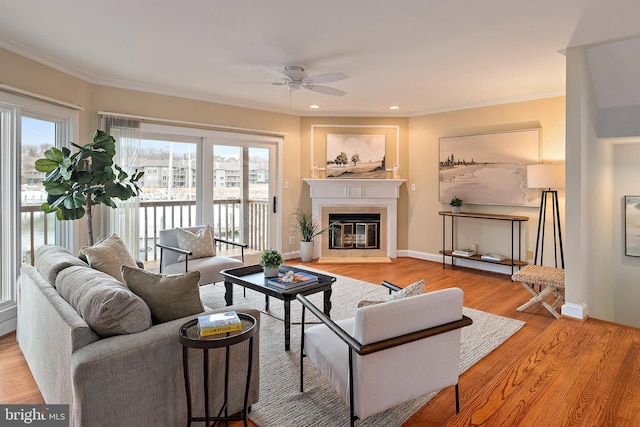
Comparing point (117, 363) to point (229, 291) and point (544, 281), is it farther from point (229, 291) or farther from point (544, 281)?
point (544, 281)

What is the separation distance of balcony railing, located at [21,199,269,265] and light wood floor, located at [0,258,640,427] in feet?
3.52

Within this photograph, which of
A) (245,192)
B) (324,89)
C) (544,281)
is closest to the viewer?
(544,281)

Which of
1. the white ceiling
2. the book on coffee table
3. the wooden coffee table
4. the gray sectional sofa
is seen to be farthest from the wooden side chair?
the gray sectional sofa

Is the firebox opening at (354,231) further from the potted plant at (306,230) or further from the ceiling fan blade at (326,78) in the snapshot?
the ceiling fan blade at (326,78)

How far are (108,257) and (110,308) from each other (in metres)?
1.21

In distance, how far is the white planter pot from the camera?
6.23 meters

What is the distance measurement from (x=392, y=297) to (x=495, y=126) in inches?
172

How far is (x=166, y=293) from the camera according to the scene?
2.00 metres

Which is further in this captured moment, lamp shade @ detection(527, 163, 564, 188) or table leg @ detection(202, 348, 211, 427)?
lamp shade @ detection(527, 163, 564, 188)

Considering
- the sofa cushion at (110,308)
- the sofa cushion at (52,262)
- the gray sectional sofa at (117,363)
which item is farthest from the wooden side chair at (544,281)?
the sofa cushion at (52,262)

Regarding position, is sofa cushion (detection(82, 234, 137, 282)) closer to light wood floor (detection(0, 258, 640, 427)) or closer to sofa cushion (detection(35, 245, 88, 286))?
sofa cushion (detection(35, 245, 88, 286))

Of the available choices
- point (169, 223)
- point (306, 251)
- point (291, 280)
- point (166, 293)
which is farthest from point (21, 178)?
point (306, 251)

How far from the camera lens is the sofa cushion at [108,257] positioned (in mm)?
2676

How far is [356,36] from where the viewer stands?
312 centimetres
